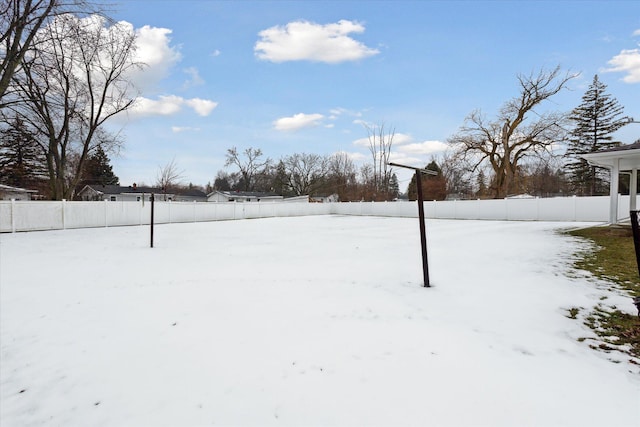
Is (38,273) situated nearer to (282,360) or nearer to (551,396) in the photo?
(282,360)

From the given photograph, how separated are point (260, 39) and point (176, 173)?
20.1 metres

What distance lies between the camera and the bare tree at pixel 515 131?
21.8 m

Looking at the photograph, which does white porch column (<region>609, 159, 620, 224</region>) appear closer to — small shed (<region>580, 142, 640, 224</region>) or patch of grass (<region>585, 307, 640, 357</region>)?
small shed (<region>580, 142, 640, 224</region>)

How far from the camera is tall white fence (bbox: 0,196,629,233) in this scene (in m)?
12.9

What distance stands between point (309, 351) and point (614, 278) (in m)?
4.91

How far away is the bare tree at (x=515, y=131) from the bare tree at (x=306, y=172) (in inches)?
991

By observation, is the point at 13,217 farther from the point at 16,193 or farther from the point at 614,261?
the point at 16,193

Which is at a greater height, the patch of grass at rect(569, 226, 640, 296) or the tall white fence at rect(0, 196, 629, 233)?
the tall white fence at rect(0, 196, 629, 233)

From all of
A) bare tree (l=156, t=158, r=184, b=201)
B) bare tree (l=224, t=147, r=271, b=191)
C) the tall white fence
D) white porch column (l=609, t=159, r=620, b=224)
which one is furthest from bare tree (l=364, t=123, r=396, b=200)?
white porch column (l=609, t=159, r=620, b=224)

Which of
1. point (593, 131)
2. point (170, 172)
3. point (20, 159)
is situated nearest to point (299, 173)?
point (170, 172)

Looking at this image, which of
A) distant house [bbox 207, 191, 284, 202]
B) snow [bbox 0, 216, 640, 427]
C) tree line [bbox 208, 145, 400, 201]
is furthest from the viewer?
tree line [bbox 208, 145, 400, 201]

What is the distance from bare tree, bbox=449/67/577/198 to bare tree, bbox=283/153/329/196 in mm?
25164

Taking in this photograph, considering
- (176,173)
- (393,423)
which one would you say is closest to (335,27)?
(393,423)

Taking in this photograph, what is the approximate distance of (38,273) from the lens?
550 cm
